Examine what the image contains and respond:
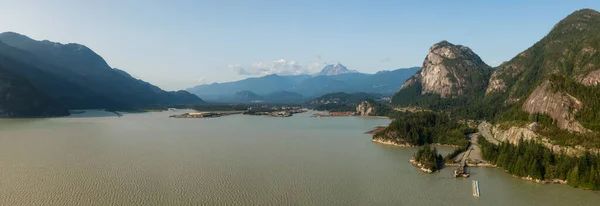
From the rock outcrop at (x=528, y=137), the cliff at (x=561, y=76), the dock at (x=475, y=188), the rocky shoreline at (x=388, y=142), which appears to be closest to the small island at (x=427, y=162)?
the dock at (x=475, y=188)

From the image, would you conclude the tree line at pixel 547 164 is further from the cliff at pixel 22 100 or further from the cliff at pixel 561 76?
the cliff at pixel 22 100

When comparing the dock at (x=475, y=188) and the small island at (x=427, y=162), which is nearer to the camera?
the dock at (x=475, y=188)

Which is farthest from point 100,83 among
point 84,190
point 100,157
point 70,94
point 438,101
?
point 84,190

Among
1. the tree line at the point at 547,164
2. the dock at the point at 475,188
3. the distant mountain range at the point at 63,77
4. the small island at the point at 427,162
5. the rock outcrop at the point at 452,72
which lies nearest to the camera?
the dock at the point at 475,188

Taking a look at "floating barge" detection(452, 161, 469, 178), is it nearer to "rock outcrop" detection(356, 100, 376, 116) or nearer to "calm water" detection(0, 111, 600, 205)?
"calm water" detection(0, 111, 600, 205)

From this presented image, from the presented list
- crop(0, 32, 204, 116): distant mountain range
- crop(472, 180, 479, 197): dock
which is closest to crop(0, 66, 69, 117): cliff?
crop(0, 32, 204, 116): distant mountain range

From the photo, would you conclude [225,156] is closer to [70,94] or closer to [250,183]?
[250,183]

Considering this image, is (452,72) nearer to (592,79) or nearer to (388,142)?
(592,79)
